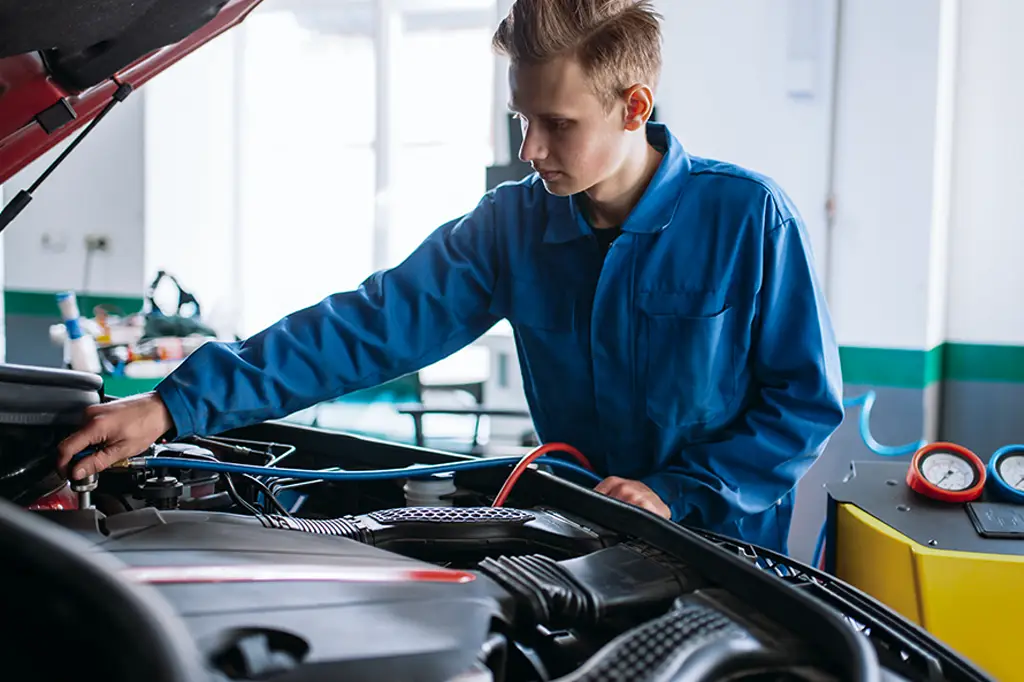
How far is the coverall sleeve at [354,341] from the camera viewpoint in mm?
1332

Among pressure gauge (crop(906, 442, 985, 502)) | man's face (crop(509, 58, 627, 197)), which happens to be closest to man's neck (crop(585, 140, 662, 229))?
man's face (crop(509, 58, 627, 197))

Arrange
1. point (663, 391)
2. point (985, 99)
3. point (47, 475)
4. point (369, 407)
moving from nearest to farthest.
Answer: point (47, 475), point (663, 391), point (985, 99), point (369, 407)

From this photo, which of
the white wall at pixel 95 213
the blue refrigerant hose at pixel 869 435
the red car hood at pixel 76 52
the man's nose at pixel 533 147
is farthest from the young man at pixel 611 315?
the white wall at pixel 95 213

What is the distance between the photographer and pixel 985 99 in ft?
11.0

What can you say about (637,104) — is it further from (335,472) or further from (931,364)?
(931,364)

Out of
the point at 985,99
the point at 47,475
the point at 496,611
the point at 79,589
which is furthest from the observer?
the point at 985,99

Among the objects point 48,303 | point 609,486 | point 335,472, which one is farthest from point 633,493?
point 48,303

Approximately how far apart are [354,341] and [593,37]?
0.60 metres

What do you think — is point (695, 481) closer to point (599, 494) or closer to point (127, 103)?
point (599, 494)

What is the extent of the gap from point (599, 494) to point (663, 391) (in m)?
0.39

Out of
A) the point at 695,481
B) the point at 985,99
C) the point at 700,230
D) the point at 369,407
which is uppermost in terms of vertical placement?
the point at 985,99

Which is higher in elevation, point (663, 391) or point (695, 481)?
point (663, 391)

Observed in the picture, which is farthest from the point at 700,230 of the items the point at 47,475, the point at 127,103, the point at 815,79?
the point at 127,103

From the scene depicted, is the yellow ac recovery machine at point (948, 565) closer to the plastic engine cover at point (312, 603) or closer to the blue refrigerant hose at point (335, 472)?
the blue refrigerant hose at point (335, 472)
